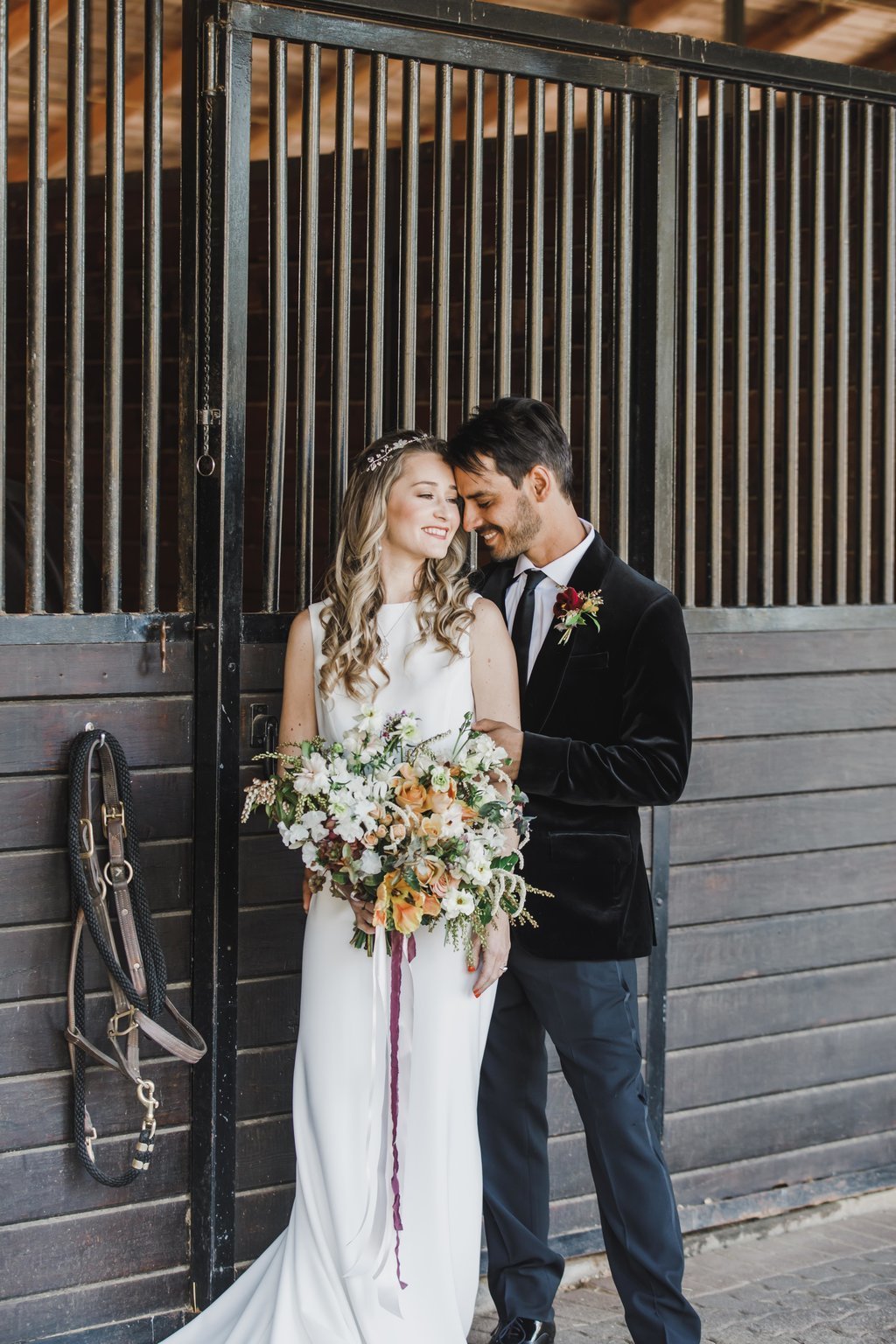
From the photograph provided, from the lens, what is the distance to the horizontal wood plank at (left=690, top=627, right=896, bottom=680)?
3559 millimetres

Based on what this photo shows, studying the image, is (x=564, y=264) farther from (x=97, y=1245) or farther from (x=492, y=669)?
(x=97, y=1245)

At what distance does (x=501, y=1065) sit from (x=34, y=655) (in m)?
1.26

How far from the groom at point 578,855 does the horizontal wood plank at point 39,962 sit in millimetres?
830

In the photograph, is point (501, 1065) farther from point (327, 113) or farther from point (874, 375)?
point (327, 113)

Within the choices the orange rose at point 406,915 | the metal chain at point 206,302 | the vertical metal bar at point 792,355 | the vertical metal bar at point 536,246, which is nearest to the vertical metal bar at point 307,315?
the metal chain at point 206,302

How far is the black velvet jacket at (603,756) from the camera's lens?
2682 mm

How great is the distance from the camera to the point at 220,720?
2943mm

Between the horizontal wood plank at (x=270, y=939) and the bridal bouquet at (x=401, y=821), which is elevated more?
the bridal bouquet at (x=401, y=821)

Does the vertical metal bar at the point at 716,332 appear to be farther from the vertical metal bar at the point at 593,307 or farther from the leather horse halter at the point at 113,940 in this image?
the leather horse halter at the point at 113,940

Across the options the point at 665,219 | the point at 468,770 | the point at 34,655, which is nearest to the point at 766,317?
the point at 665,219

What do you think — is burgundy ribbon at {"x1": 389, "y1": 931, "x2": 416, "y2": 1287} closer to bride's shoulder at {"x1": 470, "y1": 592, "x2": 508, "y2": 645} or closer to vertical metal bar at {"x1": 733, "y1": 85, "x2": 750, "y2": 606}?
bride's shoulder at {"x1": 470, "y1": 592, "x2": 508, "y2": 645}

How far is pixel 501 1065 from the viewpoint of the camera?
2957mm

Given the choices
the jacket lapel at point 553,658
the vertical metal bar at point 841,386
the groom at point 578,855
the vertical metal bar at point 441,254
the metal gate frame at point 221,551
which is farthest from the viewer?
the vertical metal bar at point 841,386

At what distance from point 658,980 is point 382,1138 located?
1005 millimetres
